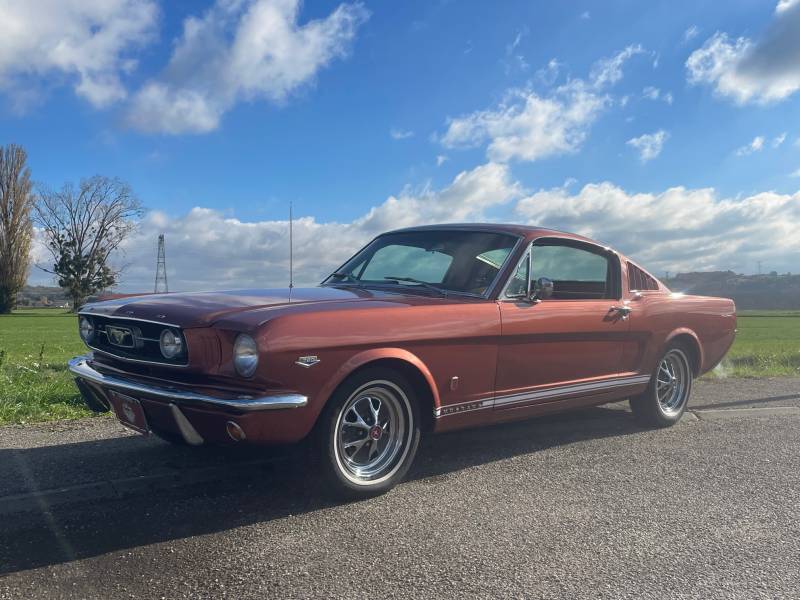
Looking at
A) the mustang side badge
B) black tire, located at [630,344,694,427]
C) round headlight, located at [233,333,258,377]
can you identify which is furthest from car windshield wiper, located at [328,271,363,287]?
black tire, located at [630,344,694,427]

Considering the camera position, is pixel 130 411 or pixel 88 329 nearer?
pixel 130 411

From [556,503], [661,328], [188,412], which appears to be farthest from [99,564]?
[661,328]

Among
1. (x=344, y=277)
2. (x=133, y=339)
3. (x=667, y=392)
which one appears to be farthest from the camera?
(x=667, y=392)

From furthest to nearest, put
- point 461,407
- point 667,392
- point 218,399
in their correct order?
point 667,392 → point 461,407 → point 218,399

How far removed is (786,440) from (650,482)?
1.95m

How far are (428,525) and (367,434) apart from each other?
0.63 metres

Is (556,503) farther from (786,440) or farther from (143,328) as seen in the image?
(786,440)

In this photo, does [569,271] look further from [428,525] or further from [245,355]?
[245,355]

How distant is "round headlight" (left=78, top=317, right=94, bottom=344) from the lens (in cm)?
416

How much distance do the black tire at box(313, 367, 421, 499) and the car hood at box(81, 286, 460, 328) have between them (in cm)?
51

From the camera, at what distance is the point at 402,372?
12.3ft

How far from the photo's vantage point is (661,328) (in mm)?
5566

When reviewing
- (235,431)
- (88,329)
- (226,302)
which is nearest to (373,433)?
(235,431)

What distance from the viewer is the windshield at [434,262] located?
4.49m
